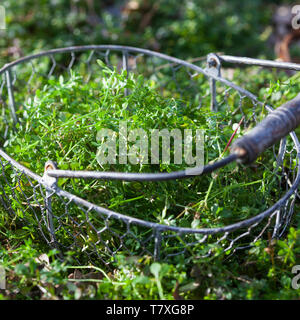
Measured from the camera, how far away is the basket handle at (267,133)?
3.00ft

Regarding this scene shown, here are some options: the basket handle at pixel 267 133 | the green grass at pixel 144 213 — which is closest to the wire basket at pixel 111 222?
the green grass at pixel 144 213

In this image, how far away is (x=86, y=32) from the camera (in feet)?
9.86

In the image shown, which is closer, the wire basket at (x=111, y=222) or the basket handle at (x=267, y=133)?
the basket handle at (x=267, y=133)

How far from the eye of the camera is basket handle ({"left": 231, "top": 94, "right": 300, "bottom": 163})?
0.92 metres

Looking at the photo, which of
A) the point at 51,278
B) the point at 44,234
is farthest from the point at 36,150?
the point at 51,278

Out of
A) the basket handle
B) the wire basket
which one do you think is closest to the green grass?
the wire basket

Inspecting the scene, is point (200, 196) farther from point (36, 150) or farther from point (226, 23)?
point (226, 23)

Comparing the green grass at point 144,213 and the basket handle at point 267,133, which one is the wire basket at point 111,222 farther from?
the basket handle at point 267,133

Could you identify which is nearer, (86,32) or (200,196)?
(200,196)

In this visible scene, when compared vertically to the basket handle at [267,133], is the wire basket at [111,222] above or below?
below

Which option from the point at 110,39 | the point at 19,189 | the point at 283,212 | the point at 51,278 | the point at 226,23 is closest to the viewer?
the point at 51,278

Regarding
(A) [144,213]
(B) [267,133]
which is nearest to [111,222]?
(A) [144,213]

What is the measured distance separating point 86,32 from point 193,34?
787 mm

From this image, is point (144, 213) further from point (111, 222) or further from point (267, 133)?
point (267, 133)
